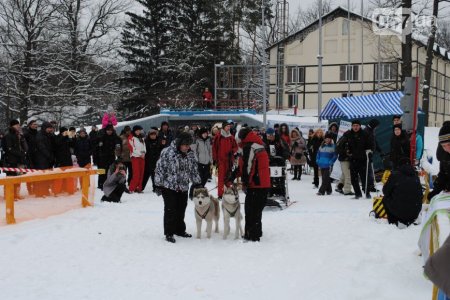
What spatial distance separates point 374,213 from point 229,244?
304 centimetres

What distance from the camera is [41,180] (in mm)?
10422

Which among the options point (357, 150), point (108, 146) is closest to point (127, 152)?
point (108, 146)

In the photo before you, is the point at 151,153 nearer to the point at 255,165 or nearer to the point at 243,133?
the point at 243,133

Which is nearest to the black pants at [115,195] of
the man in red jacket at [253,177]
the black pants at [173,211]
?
the black pants at [173,211]

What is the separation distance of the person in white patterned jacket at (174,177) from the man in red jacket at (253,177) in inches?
33.4

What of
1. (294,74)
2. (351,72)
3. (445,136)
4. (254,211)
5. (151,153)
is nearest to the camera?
(445,136)

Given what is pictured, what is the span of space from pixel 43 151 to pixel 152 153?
105 inches

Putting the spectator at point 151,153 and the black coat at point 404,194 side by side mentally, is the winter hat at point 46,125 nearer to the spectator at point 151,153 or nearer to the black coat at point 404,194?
the spectator at point 151,153

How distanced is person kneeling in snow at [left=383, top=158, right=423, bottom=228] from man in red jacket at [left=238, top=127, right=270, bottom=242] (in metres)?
2.03

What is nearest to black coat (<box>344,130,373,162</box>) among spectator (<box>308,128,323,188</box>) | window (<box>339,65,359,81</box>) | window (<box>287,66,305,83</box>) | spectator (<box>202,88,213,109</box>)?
spectator (<box>308,128,323,188</box>)

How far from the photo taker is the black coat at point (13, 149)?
11828mm

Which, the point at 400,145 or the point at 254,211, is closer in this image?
the point at 254,211

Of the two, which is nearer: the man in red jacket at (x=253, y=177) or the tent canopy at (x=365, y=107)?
the man in red jacket at (x=253, y=177)

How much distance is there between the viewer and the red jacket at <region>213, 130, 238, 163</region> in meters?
11.3
